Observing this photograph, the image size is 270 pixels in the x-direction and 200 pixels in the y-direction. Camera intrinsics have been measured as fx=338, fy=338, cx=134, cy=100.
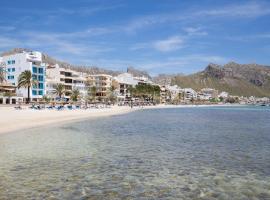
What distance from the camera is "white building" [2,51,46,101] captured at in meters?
111

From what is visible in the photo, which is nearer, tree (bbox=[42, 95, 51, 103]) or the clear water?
the clear water

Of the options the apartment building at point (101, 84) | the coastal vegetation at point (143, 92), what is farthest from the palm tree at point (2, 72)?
the coastal vegetation at point (143, 92)

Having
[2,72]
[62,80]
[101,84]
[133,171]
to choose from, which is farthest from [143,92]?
[133,171]

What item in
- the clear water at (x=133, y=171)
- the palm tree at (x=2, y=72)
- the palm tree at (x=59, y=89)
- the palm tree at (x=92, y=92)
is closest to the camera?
the clear water at (x=133, y=171)

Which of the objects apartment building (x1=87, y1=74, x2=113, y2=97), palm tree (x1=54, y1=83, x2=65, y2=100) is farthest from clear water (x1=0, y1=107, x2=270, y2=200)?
apartment building (x1=87, y1=74, x2=113, y2=97)

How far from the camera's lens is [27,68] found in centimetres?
11106

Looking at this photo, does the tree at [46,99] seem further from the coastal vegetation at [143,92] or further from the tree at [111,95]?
the coastal vegetation at [143,92]

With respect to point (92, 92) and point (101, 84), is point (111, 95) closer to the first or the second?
point (101, 84)

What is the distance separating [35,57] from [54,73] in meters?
15.1

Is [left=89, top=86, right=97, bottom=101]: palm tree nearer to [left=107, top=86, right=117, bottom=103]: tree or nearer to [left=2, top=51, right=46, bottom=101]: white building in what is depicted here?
[left=107, top=86, right=117, bottom=103]: tree

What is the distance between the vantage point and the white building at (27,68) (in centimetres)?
11100

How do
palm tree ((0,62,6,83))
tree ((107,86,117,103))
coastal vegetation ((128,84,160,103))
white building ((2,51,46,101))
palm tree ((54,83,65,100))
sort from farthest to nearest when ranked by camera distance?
coastal vegetation ((128,84,160,103)), tree ((107,86,117,103)), palm tree ((54,83,65,100)), white building ((2,51,46,101)), palm tree ((0,62,6,83))

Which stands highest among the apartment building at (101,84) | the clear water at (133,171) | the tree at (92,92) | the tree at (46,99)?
the apartment building at (101,84)

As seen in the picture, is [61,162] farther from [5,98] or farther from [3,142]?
[5,98]
